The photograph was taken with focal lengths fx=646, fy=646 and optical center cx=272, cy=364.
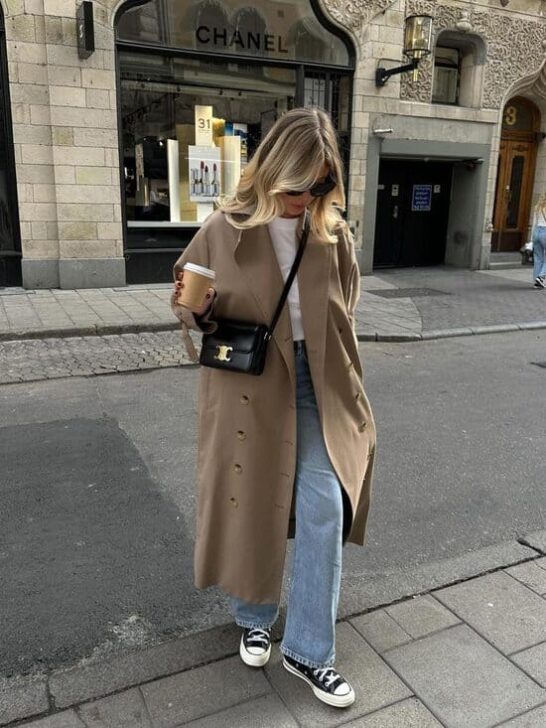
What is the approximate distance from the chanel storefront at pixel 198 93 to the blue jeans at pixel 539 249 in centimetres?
380

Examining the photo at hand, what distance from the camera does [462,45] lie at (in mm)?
13281

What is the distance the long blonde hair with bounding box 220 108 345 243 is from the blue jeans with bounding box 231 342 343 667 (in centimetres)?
46

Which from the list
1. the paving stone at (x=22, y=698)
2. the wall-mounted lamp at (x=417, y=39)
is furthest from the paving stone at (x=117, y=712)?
the wall-mounted lamp at (x=417, y=39)

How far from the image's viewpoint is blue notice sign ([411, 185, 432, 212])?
47.0 ft

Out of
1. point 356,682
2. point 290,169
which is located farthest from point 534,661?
point 290,169

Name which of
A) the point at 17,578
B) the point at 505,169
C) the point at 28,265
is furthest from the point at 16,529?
the point at 505,169

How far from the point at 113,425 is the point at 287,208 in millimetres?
3281

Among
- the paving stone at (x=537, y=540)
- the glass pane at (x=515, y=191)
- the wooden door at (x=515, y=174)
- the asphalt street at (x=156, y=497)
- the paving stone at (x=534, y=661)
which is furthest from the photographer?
the glass pane at (x=515, y=191)

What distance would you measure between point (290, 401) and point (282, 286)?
1.29 ft

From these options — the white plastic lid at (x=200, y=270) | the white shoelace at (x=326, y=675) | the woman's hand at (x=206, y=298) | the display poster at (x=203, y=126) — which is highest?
the display poster at (x=203, y=126)

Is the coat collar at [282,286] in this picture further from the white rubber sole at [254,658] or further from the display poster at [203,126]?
the display poster at [203,126]

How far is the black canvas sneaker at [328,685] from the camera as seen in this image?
223 centimetres

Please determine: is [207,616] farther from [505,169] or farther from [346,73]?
[505,169]

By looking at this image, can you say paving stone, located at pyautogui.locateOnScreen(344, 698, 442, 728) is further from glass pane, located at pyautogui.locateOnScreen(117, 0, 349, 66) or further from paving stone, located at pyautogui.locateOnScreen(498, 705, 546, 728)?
glass pane, located at pyautogui.locateOnScreen(117, 0, 349, 66)
